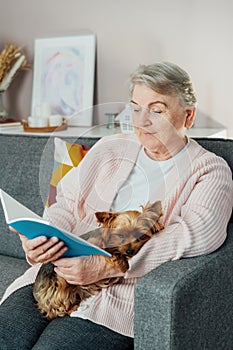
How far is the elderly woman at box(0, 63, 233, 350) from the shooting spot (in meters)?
1.64

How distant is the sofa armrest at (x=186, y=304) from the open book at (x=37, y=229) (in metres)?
0.15

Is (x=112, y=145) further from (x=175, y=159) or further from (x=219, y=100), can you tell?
(x=219, y=100)

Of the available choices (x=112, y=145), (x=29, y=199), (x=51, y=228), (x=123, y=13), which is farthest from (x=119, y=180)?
(x=123, y=13)

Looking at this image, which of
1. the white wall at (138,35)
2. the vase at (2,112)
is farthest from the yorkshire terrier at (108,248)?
the vase at (2,112)

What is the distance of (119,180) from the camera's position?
1789 mm

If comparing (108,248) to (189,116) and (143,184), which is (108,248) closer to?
(143,184)

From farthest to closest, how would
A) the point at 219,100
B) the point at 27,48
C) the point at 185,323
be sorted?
the point at 27,48 → the point at 219,100 → the point at 185,323

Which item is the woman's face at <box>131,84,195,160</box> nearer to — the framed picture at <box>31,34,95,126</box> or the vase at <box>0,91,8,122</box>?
the framed picture at <box>31,34,95,126</box>

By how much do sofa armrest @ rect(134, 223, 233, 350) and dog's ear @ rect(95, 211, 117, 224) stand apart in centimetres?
22

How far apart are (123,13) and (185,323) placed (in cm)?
198

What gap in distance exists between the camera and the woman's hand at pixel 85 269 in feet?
5.39

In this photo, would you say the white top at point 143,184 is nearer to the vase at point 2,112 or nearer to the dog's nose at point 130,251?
the dog's nose at point 130,251

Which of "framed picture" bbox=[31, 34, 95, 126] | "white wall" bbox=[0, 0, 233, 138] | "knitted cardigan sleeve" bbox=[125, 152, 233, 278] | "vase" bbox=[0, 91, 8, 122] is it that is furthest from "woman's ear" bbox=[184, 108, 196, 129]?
"vase" bbox=[0, 91, 8, 122]

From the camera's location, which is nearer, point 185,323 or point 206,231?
point 185,323
